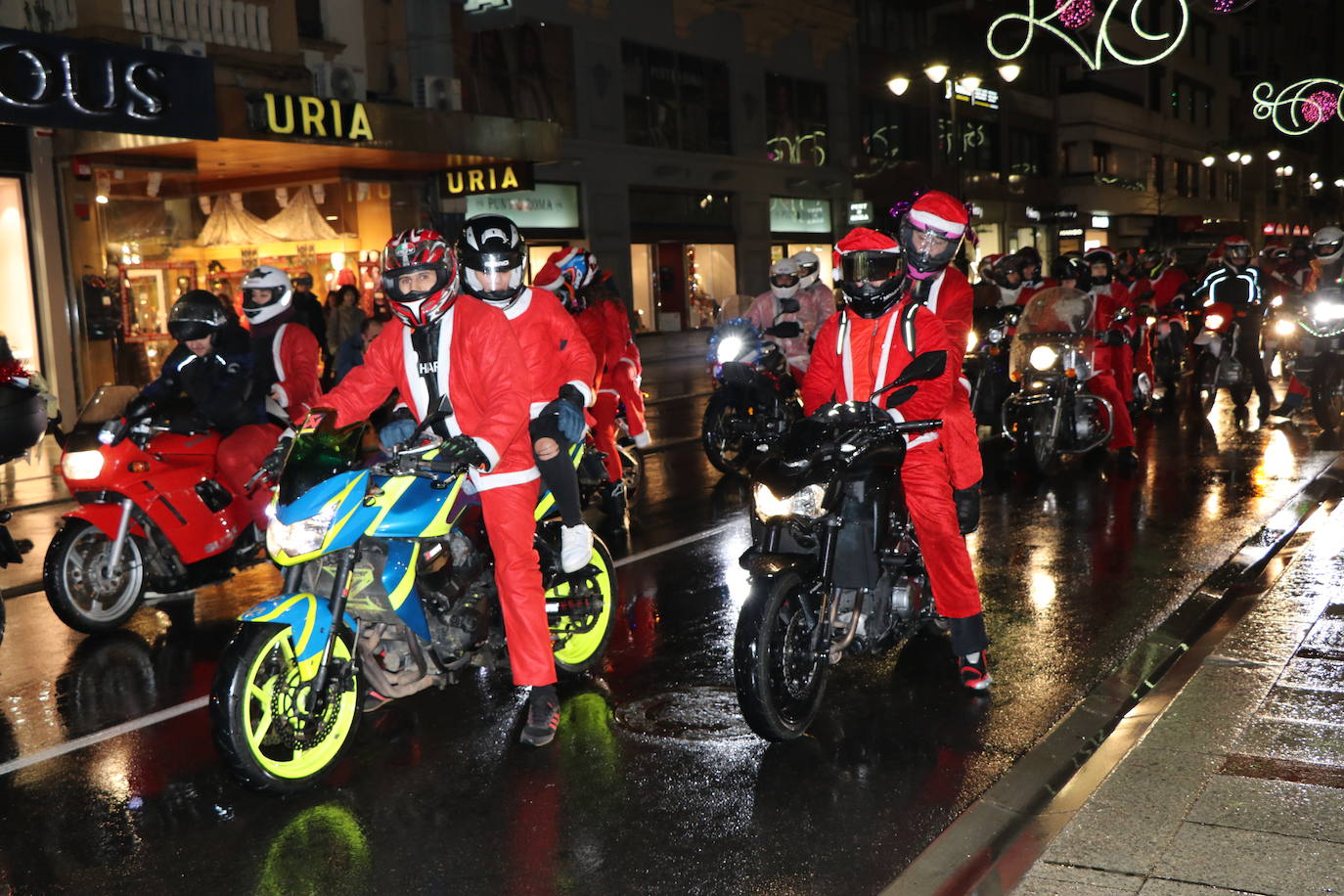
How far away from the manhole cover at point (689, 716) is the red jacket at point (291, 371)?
11.7 feet

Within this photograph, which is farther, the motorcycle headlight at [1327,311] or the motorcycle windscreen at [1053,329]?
the motorcycle headlight at [1327,311]

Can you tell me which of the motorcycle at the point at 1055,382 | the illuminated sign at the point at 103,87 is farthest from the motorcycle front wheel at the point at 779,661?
the illuminated sign at the point at 103,87

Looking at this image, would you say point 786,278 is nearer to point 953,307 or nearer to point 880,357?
point 953,307

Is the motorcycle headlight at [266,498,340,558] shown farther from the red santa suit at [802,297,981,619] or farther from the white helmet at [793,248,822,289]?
the white helmet at [793,248,822,289]

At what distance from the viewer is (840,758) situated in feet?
Result: 16.6

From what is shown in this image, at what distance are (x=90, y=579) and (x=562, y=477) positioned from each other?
3264mm

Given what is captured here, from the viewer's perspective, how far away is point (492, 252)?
593cm

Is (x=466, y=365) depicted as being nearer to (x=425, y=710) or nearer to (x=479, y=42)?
(x=425, y=710)

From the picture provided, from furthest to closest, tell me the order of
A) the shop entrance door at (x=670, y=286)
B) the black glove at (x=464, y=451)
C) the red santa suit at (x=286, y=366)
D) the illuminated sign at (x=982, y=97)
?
the illuminated sign at (x=982, y=97)
the shop entrance door at (x=670, y=286)
the red santa suit at (x=286, y=366)
the black glove at (x=464, y=451)

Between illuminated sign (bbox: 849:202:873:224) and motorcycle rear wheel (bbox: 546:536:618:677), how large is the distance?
29748mm

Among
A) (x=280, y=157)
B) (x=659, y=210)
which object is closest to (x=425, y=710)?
(x=280, y=157)

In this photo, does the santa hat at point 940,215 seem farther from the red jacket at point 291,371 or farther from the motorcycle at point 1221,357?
the motorcycle at point 1221,357

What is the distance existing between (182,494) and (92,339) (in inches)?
465

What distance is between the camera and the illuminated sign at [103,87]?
566 inches
